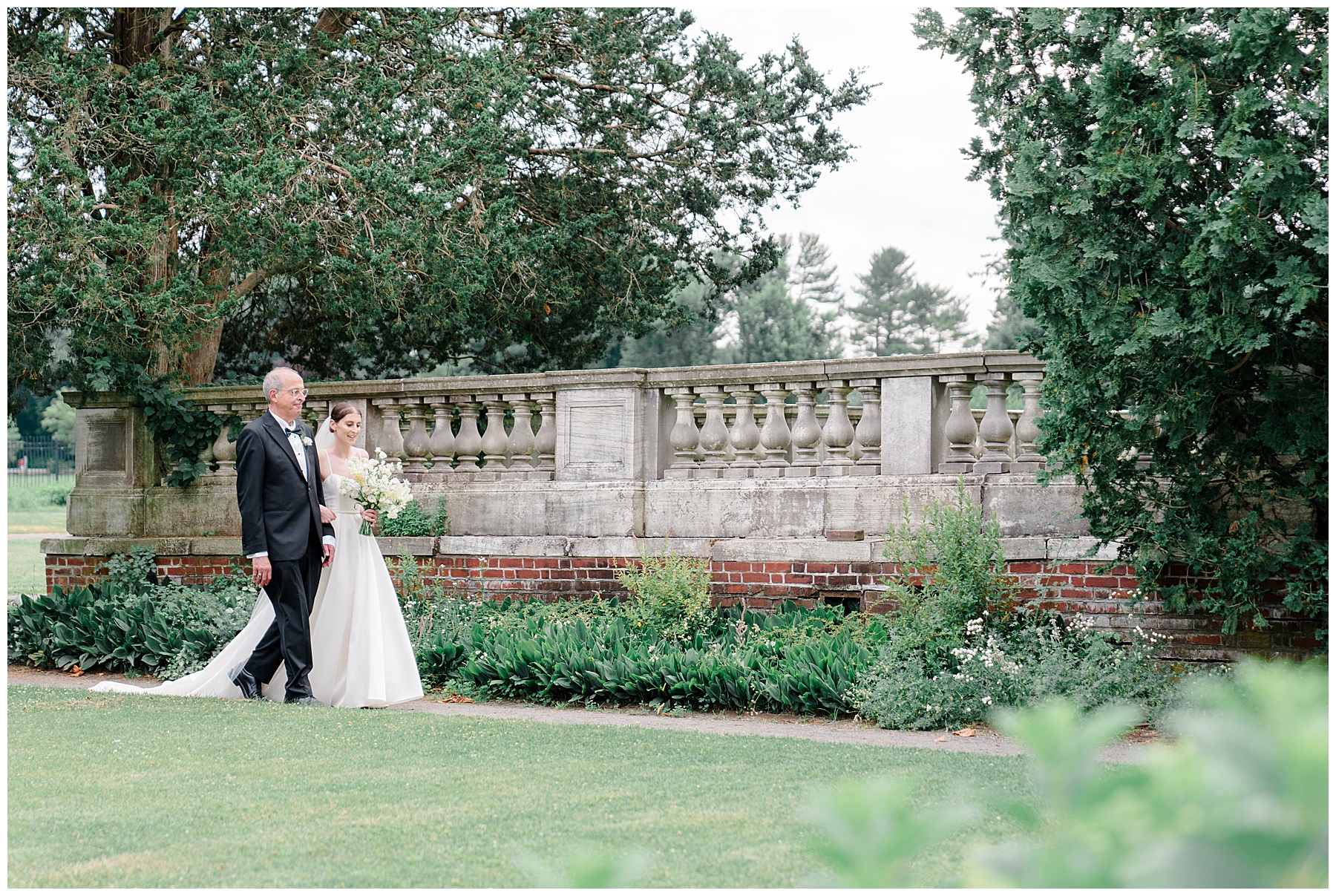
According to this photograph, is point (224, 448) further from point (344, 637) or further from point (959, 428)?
point (959, 428)

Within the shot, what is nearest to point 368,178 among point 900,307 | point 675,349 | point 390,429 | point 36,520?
point 390,429

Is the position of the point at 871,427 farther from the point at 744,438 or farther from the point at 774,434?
the point at 744,438

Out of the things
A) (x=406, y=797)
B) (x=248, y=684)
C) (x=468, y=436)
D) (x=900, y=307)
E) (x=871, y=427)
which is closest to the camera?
(x=406, y=797)

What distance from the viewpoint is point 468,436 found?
10.8 metres

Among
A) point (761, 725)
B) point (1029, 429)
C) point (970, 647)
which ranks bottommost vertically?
point (761, 725)

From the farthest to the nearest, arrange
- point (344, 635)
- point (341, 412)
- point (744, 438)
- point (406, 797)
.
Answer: point (744, 438), point (341, 412), point (344, 635), point (406, 797)

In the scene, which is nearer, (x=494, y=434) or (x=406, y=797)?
(x=406, y=797)

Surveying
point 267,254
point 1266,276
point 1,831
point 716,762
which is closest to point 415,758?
point 716,762

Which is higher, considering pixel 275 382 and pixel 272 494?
pixel 275 382

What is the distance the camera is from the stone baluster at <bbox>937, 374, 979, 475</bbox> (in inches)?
352

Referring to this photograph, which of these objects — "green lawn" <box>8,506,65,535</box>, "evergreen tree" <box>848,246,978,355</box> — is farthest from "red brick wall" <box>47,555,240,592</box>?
"evergreen tree" <box>848,246,978,355</box>

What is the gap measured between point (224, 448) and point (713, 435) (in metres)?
4.89

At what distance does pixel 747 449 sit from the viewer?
974 centimetres

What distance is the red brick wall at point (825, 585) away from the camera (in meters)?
7.79
